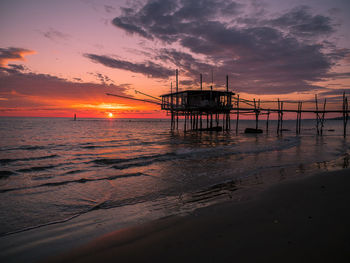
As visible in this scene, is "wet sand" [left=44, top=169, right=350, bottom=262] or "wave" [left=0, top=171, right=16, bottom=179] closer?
"wet sand" [left=44, top=169, right=350, bottom=262]

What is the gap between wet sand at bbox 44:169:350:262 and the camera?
9.85ft

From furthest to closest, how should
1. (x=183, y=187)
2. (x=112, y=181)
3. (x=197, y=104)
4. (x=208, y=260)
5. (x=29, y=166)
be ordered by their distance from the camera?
(x=197, y=104), (x=29, y=166), (x=112, y=181), (x=183, y=187), (x=208, y=260)

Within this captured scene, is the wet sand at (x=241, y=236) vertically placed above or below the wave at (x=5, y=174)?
above

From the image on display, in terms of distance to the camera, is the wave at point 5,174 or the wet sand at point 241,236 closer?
the wet sand at point 241,236

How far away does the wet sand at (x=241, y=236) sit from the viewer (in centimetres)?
300

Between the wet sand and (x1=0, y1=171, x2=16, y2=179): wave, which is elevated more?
the wet sand

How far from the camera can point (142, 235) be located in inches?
150

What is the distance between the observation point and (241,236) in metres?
3.55

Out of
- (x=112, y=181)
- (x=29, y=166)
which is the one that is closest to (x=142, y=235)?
(x=112, y=181)

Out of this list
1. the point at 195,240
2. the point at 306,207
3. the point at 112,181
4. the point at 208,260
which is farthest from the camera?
the point at 112,181

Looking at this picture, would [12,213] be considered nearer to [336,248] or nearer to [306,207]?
[336,248]

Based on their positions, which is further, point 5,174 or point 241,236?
point 5,174

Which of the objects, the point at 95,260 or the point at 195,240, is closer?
the point at 95,260

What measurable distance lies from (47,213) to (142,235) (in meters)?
3.13
